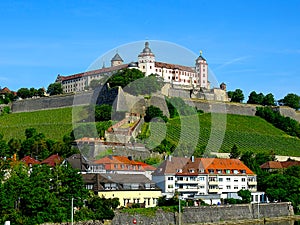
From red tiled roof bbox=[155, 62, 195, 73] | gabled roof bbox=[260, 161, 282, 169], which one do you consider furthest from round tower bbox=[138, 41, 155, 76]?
gabled roof bbox=[260, 161, 282, 169]

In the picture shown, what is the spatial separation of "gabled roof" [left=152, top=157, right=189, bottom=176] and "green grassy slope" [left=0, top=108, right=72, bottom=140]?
2634 cm

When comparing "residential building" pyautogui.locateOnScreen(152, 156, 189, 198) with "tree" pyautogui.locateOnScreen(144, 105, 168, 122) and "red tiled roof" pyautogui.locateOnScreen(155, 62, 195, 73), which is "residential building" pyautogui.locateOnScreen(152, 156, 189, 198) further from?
"red tiled roof" pyautogui.locateOnScreen(155, 62, 195, 73)

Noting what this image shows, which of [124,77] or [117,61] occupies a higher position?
[117,61]

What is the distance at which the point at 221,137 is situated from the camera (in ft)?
253

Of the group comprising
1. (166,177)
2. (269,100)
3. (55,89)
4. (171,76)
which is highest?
(171,76)

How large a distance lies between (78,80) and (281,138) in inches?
1527

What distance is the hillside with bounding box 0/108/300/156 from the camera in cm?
7519

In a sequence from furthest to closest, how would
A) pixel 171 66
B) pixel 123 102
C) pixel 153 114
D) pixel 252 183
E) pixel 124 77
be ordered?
pixel 171 66 → pixel 124 77 → pixel 123 102 → pixel 153 114 → pixel 252 183

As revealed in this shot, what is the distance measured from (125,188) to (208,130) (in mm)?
38940

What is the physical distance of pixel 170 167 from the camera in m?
50.0

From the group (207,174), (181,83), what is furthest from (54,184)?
(181,83)

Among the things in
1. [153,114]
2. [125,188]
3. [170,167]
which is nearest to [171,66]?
[153,114]

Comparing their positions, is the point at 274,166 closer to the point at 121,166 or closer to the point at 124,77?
the point at 121,166

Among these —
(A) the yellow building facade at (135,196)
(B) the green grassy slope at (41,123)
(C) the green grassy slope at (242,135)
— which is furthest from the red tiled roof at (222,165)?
(B) the green grassy slope at (41,123)
